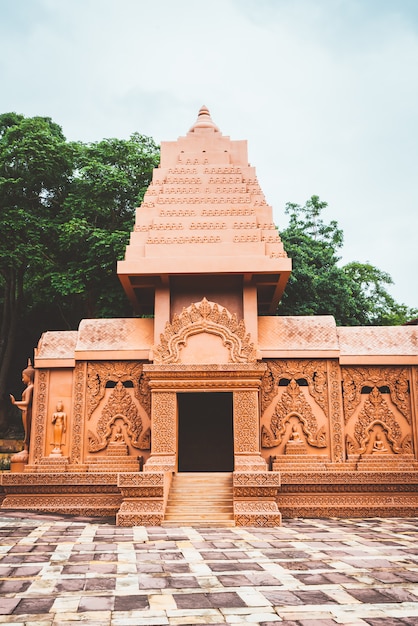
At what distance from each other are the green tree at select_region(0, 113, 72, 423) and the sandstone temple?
6976mm

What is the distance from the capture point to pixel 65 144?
69.4ft

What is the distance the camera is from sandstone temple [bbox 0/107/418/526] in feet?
38.2

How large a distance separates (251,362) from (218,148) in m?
6.15

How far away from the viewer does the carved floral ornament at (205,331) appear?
1240 centimetres

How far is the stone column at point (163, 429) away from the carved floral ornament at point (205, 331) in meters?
0.77

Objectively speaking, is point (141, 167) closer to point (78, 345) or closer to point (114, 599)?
point (78, 345)

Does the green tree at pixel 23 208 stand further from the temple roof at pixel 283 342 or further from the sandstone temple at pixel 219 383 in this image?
the temple roof at pixel 283 342

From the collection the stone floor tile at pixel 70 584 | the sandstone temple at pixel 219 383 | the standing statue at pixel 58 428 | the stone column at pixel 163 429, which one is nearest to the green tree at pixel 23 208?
the sandstone temple at pixel 219 383

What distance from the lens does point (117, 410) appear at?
13219 millimetres

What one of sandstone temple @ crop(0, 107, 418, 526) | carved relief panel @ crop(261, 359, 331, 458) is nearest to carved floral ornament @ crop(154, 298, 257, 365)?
sandstone temple @ crop(0, 107, 418, 526)

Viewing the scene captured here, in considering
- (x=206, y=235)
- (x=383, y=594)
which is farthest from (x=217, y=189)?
(x=383, y=594)

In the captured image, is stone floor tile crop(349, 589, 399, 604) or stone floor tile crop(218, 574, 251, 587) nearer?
stone floor tile crop(349, 589, 399, 604)

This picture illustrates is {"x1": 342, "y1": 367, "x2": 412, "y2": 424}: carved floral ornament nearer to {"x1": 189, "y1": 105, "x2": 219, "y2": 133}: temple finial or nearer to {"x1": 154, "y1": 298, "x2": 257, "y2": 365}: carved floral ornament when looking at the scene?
{"x1": 154, "y1": 298, "x2": 257, "y2": 365}: carved floral ornament

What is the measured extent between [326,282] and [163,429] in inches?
486
